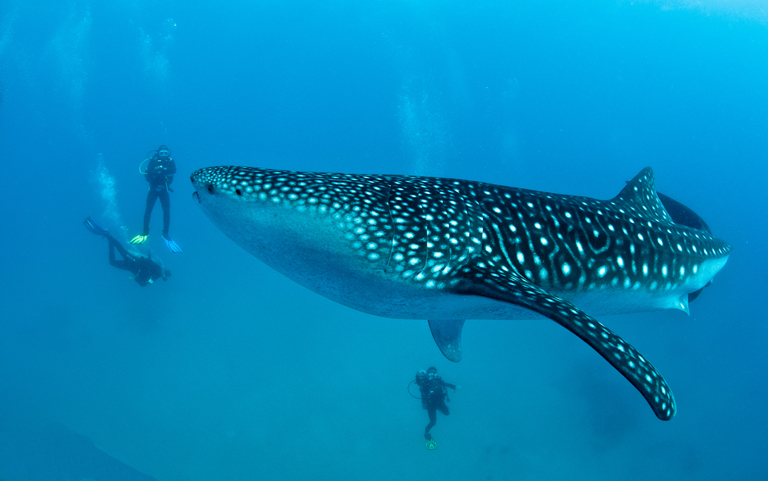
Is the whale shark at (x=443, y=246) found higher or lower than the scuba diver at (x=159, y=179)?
lower

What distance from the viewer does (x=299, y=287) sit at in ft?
132

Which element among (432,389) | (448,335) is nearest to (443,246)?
(448,335)

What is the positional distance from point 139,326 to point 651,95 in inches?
4950

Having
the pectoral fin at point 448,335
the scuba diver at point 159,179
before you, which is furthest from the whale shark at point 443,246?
the scuba diver at point 159,179

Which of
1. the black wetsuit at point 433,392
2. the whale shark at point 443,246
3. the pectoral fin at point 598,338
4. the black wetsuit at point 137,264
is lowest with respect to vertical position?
the pectoral fin at point 598,338

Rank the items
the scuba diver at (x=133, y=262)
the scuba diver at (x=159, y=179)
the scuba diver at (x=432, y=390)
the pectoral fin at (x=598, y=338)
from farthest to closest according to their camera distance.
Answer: the scuba diver at (x=133, y=262) < the scuba diver at (x=159, y=179) < the scuba diver at (x=432, y=390) < the pectoral fin at (x=598, y=338)

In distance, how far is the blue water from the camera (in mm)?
21516

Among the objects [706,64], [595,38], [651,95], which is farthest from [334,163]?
[706,64]

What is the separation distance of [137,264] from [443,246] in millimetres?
18406

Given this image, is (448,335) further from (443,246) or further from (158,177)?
(158,177)

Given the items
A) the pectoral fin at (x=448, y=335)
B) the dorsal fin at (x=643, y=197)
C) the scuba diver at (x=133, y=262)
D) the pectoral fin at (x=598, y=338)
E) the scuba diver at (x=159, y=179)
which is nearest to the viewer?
the pectoral fin at (x=598, y=338)

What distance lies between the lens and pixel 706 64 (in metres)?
89.4

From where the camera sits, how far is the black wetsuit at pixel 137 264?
16688mm

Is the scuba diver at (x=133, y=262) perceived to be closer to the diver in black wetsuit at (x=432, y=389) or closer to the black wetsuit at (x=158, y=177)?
the black wetsuit at (x=158, y=177)
